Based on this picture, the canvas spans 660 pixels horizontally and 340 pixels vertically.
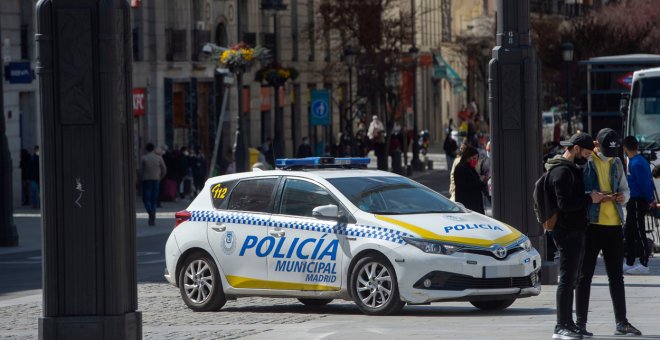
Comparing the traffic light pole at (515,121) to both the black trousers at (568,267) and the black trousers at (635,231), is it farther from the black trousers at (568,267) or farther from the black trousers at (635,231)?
the black trousers at (568,267)

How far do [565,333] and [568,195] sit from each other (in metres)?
1.08

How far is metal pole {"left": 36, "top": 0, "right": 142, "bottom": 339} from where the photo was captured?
1180cm

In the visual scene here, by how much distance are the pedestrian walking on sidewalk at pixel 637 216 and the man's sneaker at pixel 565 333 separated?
7709mm

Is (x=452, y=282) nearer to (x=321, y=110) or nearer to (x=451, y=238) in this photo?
(x=451, y=238)

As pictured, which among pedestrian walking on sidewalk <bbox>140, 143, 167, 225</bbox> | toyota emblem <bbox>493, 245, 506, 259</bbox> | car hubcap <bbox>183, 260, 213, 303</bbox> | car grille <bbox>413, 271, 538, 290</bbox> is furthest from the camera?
pedestrian walking on sidewalk <bbox>140, 143, 167, 225</bbox>

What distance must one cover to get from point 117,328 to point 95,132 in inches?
53.0

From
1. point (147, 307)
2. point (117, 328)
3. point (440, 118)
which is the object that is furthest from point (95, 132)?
point (440, 118)

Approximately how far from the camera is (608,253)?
14008mm

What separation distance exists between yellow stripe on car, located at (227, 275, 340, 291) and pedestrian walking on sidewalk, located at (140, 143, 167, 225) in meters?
17.6

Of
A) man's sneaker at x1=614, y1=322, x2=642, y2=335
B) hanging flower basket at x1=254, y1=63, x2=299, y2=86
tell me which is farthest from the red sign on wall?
man's sneaker at x1=614, y1=322, x2=642, y2=335

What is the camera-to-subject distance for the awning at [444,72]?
286 ft

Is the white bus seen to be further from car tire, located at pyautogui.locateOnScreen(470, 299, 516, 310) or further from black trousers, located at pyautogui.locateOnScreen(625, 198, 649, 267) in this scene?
car tire, located at pyautogui.locateOnScreen(470, 299, 516, 310)

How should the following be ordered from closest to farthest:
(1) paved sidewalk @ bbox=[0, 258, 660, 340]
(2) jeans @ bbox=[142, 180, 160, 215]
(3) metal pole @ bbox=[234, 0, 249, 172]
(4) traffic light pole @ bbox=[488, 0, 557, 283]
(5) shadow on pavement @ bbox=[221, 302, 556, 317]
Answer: (1) paved sidewalk @ bbox=[0, 258, 660, 340] < (5) shadow on pavement @ bbox=[221, 302, 556, 317] < (4) traffic light pole @ bbox=[488, 0, 557, 283] < (2) jeans @ bbox=[142, 180, 160, 215] < (3) metal pole @ bbox=[234, 0, 249, 172]

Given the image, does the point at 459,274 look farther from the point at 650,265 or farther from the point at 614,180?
the point at 650,265
